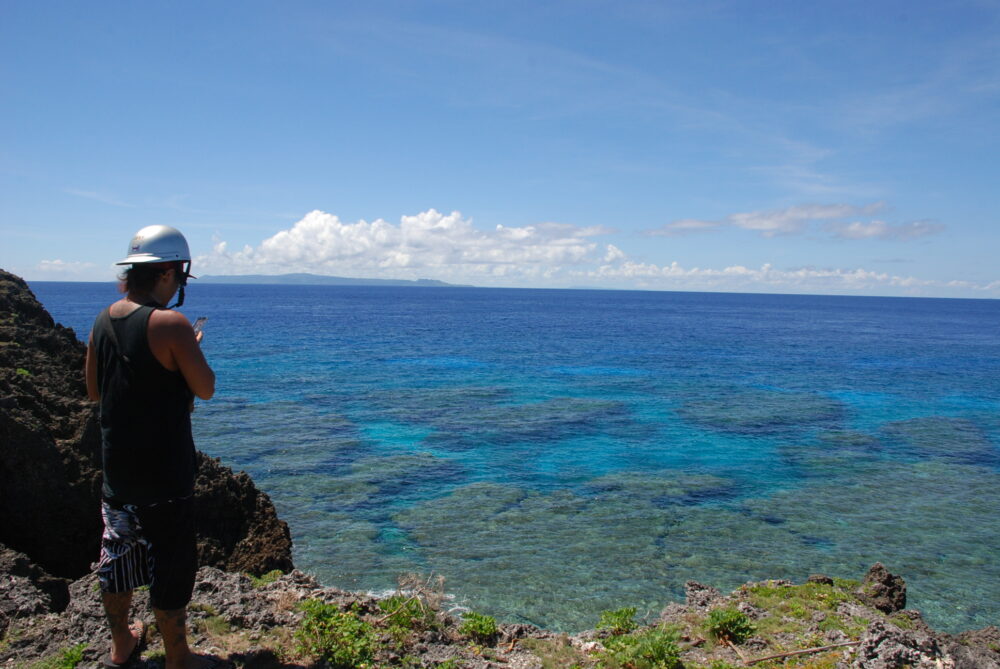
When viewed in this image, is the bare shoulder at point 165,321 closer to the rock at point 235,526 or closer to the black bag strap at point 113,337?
the black bag strap at point 113,337

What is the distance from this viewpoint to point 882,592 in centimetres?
1055

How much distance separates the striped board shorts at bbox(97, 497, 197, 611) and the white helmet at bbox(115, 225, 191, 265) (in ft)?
5.99

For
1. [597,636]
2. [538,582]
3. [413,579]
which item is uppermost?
[413,579]

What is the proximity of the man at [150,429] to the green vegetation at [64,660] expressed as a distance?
2.12ft

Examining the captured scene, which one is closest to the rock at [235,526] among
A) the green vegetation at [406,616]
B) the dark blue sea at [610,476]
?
the green vegetation at [406,616]

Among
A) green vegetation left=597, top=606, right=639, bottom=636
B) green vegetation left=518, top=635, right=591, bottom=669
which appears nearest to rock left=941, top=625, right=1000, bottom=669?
green vegetation left=597, top=606, right=639, bottom=636

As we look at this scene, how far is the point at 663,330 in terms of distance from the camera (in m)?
92.9

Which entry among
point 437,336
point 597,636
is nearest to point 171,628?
point 597,636

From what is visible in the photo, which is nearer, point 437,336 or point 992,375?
point 992,375

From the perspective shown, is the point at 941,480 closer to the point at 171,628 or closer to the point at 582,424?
the point at 582,424

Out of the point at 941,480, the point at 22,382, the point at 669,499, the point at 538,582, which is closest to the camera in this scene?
the point at 22,382

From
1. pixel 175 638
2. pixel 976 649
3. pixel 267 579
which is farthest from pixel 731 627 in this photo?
pixel 175 638

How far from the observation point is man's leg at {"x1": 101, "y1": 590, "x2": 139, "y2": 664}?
5031 mm

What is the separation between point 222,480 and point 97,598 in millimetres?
3873
